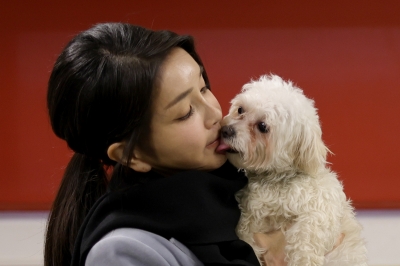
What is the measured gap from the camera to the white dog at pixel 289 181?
1.19 m

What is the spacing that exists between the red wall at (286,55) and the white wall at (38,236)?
12 cm

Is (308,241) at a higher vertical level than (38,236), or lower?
higher

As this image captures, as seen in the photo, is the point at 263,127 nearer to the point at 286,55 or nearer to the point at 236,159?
the point at 236,159

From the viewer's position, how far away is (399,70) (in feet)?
7.23

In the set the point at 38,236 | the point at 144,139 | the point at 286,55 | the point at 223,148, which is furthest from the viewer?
the point at 38,236

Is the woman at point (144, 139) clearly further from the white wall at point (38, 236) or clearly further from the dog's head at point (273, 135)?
the white wall at point (38, 236)

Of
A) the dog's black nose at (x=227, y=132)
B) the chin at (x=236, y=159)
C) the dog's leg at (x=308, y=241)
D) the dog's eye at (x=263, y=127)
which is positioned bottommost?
the dog's leg at (x=308, y=241)

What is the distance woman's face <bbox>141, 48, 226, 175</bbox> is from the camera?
3.42 ft

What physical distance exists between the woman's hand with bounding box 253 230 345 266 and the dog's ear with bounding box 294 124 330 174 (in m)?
0.17

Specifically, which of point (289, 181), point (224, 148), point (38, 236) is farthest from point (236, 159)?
point (38, 236)

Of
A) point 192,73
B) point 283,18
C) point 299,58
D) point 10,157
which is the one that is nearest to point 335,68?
point 299,58

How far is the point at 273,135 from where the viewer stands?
1.23 metres

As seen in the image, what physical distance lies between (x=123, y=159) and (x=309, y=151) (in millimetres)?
440

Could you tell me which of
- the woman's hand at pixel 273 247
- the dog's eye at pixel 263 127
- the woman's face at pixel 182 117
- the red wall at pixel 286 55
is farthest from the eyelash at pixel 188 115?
the red wall at pixel 286 55
